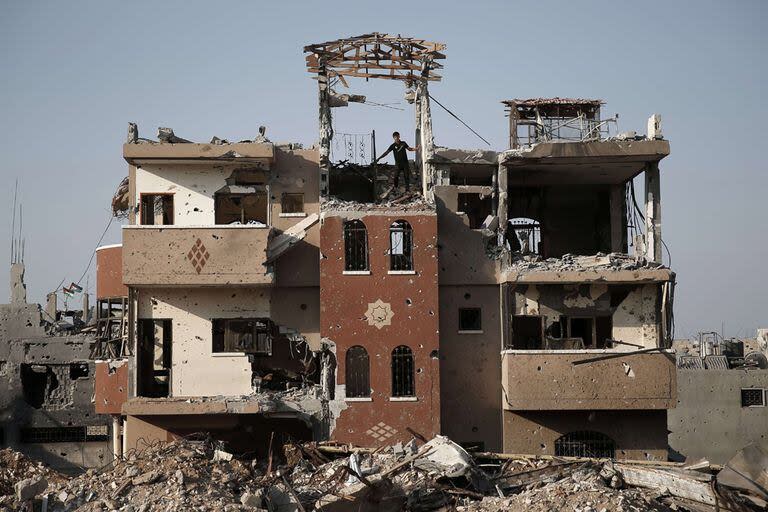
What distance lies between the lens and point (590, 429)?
3572 centimetres

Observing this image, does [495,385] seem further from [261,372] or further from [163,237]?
[163,237]

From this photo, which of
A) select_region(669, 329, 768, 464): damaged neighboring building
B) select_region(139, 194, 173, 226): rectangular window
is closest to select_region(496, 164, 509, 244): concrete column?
select_region(139, 194, 173, 226): rectangular window

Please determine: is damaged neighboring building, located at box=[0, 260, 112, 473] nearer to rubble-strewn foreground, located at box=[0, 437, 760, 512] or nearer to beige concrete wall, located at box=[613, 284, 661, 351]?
rubble-strewn foreground, located at box=[0, 437, 760, 512]

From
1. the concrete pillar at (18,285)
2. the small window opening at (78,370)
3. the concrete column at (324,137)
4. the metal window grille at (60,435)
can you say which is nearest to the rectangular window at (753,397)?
the concrete column at (324,137)

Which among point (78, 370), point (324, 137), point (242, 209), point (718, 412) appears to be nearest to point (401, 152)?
point (324, 137)

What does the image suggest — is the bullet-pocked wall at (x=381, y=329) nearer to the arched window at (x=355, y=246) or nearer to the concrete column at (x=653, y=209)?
the arched window at (x=355, y=246)

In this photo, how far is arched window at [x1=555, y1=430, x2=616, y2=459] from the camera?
117 feet

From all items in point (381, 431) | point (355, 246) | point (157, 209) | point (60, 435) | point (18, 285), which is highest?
point (157, 209)

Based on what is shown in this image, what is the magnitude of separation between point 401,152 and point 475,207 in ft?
11.4

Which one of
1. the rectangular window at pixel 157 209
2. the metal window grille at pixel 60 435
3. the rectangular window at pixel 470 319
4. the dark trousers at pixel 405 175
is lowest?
the metal window grille at pixel 60 435

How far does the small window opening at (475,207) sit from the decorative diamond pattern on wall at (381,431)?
26.1 ft

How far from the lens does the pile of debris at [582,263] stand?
118ft

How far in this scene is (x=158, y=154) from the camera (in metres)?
36.0

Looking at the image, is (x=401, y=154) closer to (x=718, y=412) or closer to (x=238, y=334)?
(x=238, y=334)
